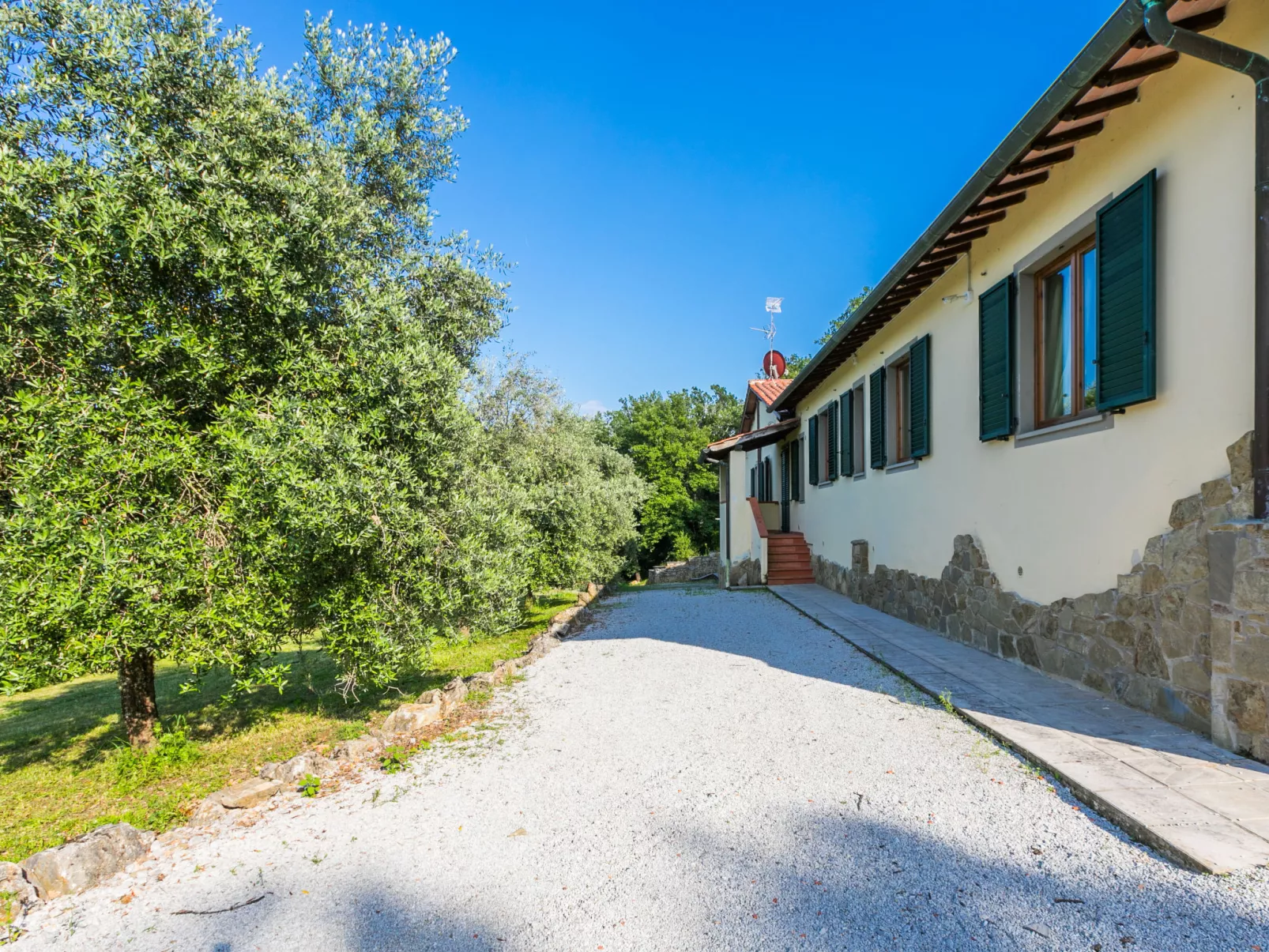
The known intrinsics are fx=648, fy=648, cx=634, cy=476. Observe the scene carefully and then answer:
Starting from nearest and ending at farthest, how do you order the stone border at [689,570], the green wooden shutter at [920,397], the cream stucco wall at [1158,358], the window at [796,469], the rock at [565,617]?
the cream stucco wall at [1158,358] → the green wooden shutter at [920,397] → the rock at [565,617] → the window at [796,469] → the stone border at [689,570]

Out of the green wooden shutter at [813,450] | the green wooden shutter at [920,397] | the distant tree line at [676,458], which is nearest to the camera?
the green wooden shutter at [920,397]

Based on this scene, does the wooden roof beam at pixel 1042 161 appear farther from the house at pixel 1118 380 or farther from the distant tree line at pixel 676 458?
the distant tree line at pixel 676 458

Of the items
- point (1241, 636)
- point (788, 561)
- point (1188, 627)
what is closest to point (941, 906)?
point (1241, 636)

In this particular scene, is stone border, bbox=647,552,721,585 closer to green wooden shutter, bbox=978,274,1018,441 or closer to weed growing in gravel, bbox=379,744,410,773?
green wooden shutter, bbox=978,274,1018,441

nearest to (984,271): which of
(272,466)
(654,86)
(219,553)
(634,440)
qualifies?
(272,466)

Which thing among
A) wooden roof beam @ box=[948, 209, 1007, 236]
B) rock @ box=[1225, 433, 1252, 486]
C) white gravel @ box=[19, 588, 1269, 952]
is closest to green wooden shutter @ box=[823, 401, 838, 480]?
wooden roof beam @ box=[948, 209, 1007, 236]

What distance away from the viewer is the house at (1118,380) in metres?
3.69

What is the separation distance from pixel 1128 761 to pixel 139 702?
648cm

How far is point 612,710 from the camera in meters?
5.30

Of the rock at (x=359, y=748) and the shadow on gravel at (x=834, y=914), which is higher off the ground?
the shadow on gravel at (x=834, y=914)

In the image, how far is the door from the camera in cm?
1825

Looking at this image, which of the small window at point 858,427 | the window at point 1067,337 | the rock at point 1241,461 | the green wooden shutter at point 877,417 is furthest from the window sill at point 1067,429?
the small window at point 858,427

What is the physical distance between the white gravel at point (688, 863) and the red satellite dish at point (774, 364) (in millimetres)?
22045

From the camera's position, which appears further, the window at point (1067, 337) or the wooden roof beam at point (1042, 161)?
the window at point (1067, 337)
